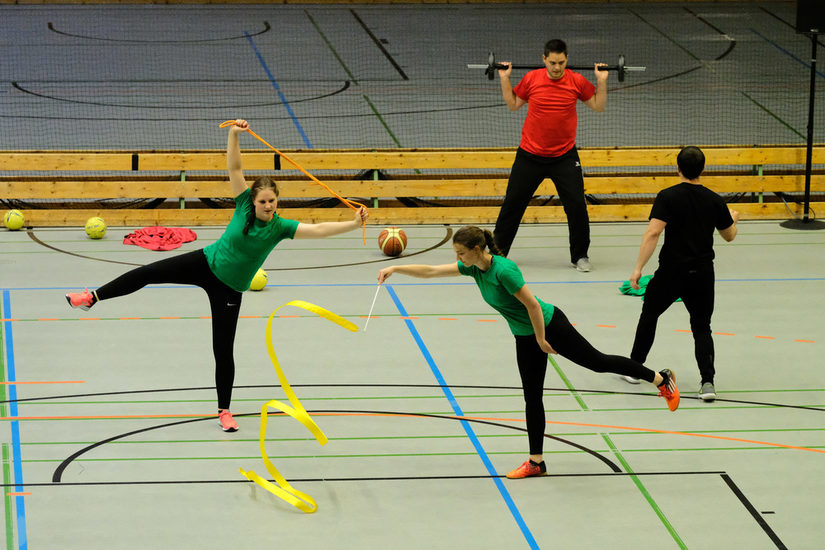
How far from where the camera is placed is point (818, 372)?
7.49m

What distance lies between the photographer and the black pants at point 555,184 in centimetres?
973

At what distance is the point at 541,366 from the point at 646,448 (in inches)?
42.4

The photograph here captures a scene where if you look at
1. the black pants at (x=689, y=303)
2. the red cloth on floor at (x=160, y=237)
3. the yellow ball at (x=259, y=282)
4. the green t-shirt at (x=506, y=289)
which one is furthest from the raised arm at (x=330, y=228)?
the red cloth on floor at (x=160, y=237)

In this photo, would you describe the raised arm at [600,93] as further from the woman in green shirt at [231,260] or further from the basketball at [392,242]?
the woman in green shirt at [231,260]

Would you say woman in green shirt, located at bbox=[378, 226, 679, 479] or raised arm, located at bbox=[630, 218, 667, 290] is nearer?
woman in green shirt, located at bbox=[378, 226, 679, 479]

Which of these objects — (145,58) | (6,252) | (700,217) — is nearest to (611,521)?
(700,217)

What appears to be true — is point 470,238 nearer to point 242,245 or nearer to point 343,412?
point 242,245

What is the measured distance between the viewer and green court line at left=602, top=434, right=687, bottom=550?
17.4ft

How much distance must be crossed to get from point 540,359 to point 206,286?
→ 199 cm

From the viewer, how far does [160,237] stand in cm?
1067

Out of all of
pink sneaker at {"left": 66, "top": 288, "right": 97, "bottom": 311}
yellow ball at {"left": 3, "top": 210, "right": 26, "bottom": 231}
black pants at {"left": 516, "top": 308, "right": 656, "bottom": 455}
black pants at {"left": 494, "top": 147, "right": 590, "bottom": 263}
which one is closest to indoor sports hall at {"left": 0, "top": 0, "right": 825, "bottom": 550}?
yellow ball at {"left": 3, "top": 210, "right": 26, "bottom": 231}

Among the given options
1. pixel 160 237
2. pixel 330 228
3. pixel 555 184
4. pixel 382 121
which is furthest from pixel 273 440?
pixel 382 121

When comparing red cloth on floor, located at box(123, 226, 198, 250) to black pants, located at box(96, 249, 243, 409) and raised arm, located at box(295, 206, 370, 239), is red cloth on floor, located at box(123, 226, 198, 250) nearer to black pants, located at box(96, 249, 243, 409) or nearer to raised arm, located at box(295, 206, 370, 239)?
black pants, located at box(96, 249, 243, 409)

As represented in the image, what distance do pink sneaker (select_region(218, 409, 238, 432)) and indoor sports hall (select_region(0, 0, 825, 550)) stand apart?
48 mm
